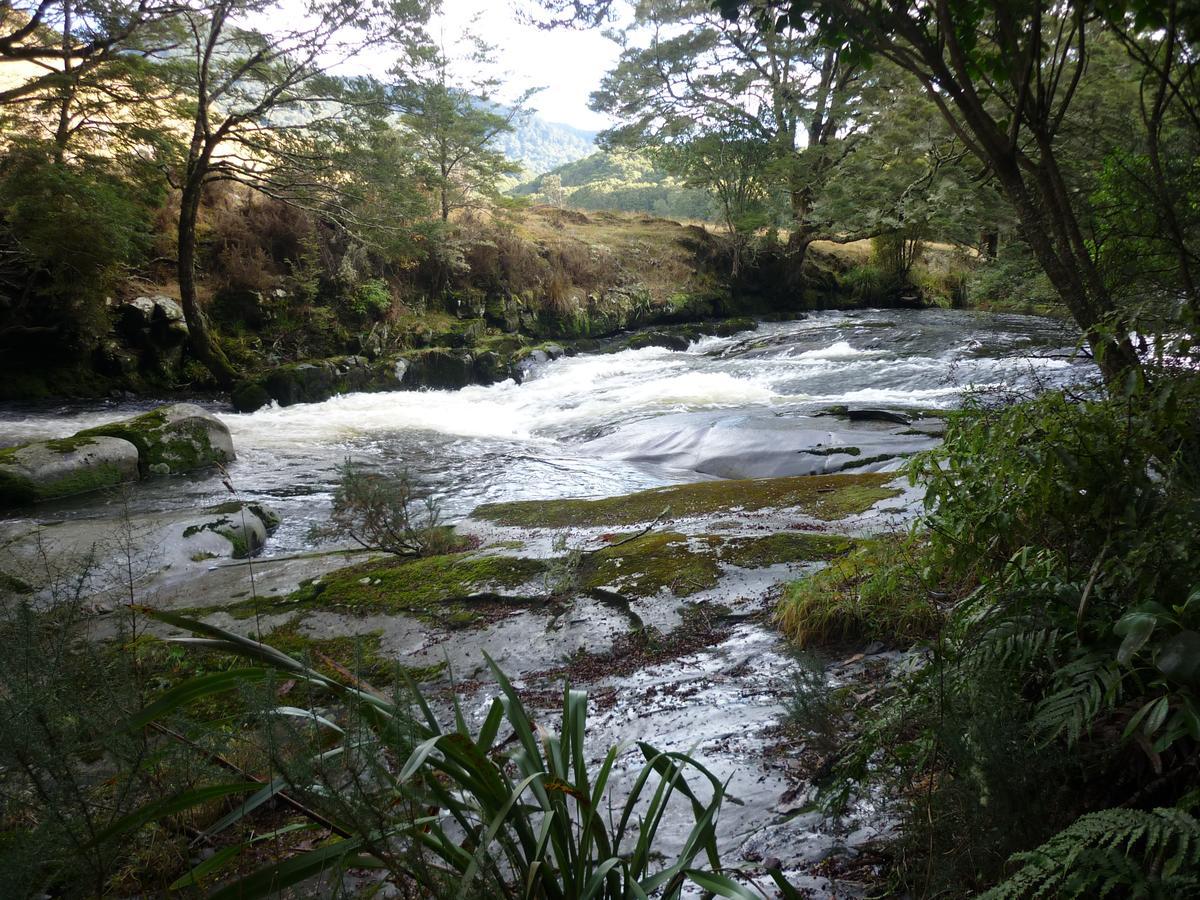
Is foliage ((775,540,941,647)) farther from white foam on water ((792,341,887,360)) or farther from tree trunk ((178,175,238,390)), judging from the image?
tree trunk ((178,175,238,390))

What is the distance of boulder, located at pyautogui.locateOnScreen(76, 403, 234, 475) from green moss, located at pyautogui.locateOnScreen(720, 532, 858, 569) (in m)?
7.27

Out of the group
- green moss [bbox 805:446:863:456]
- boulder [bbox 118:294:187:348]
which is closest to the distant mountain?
boulder [bbox 118:294:187:348]

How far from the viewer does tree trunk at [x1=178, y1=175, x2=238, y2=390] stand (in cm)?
1295

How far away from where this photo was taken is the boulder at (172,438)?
351 inches

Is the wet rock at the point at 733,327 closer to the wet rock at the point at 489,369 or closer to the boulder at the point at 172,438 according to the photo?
the wet rock at the point at 489,369

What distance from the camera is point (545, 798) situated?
1.40 meters

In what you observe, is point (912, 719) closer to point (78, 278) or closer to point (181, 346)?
point (78, 278)

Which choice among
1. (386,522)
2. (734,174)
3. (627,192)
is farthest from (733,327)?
(627,192)

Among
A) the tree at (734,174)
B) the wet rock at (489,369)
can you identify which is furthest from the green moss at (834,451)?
the tree at (734,174)

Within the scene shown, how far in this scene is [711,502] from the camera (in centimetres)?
578

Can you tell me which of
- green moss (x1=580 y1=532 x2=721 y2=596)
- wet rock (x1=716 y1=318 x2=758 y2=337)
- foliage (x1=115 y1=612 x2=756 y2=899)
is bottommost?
green moss (x1=580 y1=532 x2=721 y2=596)

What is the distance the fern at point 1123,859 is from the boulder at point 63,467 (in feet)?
30.3

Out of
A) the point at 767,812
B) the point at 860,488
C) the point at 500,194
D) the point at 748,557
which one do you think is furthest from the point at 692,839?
the point at 500,194

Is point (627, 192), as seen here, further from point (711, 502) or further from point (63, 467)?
point (711, 502)
